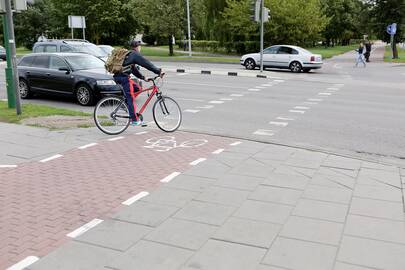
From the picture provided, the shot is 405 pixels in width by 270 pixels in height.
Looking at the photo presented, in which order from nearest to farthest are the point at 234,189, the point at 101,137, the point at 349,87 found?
the point at 234,189, the point at 101,137, the point at 349,87

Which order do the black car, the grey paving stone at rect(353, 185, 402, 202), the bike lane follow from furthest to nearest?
the black car → the grey paving stone at rect(353, 185, 402, 202) → the bike lane

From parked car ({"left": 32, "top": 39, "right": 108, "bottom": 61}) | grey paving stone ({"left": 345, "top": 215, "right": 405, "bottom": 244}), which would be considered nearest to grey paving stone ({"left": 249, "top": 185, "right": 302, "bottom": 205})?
grey paving stone ({"left": 345, "top": 215, "right": 405, "bottom": 244})

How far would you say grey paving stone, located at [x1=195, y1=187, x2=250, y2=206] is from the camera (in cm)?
516

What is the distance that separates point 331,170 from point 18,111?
7315 millimetres

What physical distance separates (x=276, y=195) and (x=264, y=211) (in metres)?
0.55

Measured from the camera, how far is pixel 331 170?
21.4 feet

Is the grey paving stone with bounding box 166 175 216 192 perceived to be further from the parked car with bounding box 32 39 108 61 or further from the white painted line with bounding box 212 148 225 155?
the parked car with bounding box 32 39 108 61

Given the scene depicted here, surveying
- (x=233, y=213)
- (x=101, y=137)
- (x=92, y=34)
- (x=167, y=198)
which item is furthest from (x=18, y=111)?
(x=92, y=34)

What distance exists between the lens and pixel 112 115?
895 centimetres

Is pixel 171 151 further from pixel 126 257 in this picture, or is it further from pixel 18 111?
pixel 18 111

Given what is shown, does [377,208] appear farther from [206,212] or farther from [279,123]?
[279,123]

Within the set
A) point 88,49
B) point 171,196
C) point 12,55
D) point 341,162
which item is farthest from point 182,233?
point 88,49

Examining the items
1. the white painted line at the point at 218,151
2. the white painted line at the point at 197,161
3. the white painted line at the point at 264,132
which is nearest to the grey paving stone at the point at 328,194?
the white painted line at the point at 197,161

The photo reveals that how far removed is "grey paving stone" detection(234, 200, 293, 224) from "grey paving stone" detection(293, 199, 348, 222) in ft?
0.44
